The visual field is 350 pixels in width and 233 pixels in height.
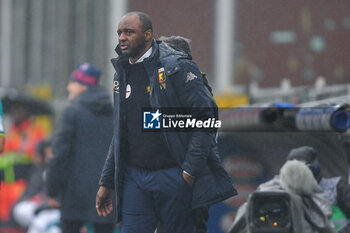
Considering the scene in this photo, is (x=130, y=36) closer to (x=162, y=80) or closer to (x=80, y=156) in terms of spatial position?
(x=162, y=80)

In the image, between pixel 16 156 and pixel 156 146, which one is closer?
pixel 156 146

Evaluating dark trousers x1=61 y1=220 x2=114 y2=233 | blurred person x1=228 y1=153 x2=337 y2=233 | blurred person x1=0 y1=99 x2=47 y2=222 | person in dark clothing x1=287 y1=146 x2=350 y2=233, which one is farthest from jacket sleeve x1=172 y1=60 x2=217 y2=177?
blurred person x1=0 y1=99 x2=47 y2=222

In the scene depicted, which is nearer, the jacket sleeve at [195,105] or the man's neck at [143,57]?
the jacket sleeve at [195,105]

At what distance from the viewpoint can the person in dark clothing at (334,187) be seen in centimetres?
624

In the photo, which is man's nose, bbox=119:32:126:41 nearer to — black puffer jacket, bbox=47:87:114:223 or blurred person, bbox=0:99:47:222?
black puffer jacket, bbox=47:87:114:223

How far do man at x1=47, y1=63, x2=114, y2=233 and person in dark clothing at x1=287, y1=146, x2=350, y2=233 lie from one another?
1286 millimetres

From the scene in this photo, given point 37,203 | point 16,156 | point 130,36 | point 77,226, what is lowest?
point 37,203

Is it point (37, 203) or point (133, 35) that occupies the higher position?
point (133, 35)

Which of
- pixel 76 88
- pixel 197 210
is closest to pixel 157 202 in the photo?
pixel 197 210

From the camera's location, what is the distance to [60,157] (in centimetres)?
649

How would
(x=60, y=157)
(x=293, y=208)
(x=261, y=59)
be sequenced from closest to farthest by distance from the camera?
(x=293, y=208)
(x=60, y=157)
(x=261, y=59)

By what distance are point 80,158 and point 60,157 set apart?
15 cm

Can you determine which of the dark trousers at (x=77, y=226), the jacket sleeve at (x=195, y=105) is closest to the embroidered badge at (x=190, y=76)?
the jacket sleeve at (x=195, y=105)

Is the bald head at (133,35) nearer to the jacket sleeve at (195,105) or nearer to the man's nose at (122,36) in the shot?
the man's nose at (122,36)
